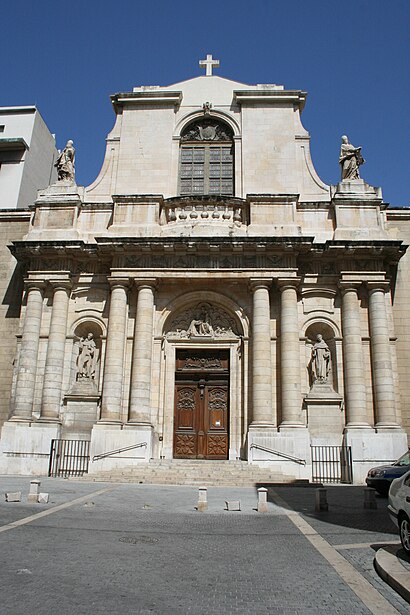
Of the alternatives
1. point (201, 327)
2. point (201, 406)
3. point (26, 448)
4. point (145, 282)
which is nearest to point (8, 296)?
point (145, 282)

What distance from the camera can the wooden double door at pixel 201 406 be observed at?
19875mm

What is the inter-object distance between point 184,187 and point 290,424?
36.6ft

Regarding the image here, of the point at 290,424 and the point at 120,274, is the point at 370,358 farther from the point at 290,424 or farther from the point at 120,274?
the point at 120,274

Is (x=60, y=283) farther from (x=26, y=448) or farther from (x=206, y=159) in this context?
(x=206, y=159)

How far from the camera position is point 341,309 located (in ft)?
66.2

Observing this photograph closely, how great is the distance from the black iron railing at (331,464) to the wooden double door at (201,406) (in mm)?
3335

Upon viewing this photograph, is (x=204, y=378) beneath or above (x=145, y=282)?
beneath

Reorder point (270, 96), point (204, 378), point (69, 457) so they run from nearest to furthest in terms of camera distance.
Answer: point (69, 457) < point (204, 378) < point (270, 96)

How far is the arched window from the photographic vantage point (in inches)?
914

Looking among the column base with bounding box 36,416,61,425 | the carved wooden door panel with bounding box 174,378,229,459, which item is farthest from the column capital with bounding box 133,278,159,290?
the column base with bounding box 36,416,61,425

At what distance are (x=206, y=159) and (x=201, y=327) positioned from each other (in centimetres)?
780

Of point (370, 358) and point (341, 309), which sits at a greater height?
point (341, 309)

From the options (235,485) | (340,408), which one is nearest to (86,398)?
(235,485)

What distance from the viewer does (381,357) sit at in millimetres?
19031
